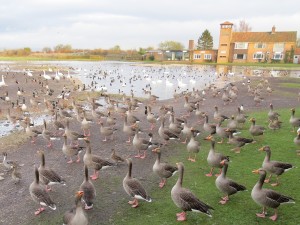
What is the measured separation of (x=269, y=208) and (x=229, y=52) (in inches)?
4087

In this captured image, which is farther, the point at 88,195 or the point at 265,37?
the point at 265,37

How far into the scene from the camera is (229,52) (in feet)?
349

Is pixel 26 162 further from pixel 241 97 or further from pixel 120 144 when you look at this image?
pixel 241 97

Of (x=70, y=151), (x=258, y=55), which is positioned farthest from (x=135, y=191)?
(x=258, y=55)

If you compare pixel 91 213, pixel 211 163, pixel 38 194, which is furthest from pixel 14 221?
pixel 211 163

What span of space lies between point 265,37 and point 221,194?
10445 centimetres

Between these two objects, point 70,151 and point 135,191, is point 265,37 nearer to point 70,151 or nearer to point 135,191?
point 70,151

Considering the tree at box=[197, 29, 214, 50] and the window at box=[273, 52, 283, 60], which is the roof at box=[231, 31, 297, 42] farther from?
the tree at box=[197, 29, 214, 50]

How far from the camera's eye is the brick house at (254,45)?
3898 inches

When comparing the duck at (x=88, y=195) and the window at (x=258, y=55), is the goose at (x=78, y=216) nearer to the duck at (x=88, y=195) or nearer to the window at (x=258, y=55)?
the duck at (x=88, y=195)

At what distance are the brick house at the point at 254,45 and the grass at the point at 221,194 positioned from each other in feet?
311

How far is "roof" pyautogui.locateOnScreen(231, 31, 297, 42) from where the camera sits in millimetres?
99125

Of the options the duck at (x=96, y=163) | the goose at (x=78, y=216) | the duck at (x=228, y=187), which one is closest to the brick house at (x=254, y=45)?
the duck at (x=96, y=163)

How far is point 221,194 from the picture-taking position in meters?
10.6
